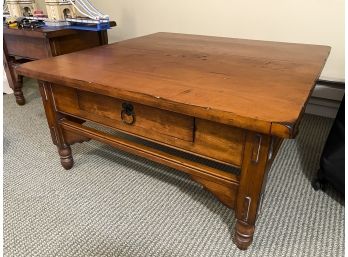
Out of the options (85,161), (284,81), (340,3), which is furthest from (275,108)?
(340,3)

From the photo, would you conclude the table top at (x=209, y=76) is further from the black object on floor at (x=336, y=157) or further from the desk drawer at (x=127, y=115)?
the black object on floor at (x=336, y=157)

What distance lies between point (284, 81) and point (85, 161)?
Answer: 0.81 m

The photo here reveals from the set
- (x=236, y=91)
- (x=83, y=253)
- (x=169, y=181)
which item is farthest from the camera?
(x=169, y=181)

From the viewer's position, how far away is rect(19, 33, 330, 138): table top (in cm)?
54

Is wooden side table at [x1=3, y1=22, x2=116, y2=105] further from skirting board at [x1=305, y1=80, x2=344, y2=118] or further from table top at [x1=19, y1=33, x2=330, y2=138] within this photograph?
skirting board at [x1=305, y1=80, x2=344, y2=118]

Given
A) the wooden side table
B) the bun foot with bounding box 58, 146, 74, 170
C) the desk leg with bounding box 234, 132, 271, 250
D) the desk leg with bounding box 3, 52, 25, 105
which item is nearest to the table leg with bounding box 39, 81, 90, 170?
the bun foot with bounding box 58, 146, 74, 170

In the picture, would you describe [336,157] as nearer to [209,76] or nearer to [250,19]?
[209,76]

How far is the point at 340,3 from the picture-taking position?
121 centimetres

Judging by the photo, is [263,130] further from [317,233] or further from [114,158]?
[114,158]

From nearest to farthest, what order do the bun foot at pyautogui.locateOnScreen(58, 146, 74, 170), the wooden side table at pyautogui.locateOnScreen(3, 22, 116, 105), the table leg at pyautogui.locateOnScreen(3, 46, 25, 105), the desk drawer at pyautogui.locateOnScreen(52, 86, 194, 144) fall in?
the desk drawer at pyautogui.locateOnScreen(52, 86, 194, 144) → the bun foot at pyautogui.locateOnScreen(58, 146, 74, 170) → the wooden side table at pyautogui.locateOnScreen(3, 22, 116, 105) → the table leg at pyautogui.locateOnScreen(3, 46, 25, 105)

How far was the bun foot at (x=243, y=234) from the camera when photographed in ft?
2.33

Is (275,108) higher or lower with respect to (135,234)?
higher

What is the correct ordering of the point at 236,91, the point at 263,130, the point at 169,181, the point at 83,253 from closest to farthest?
the point at 263,130
the point at 236,91
the point at 83,253
the point at 169,181

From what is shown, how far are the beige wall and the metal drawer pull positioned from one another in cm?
96
